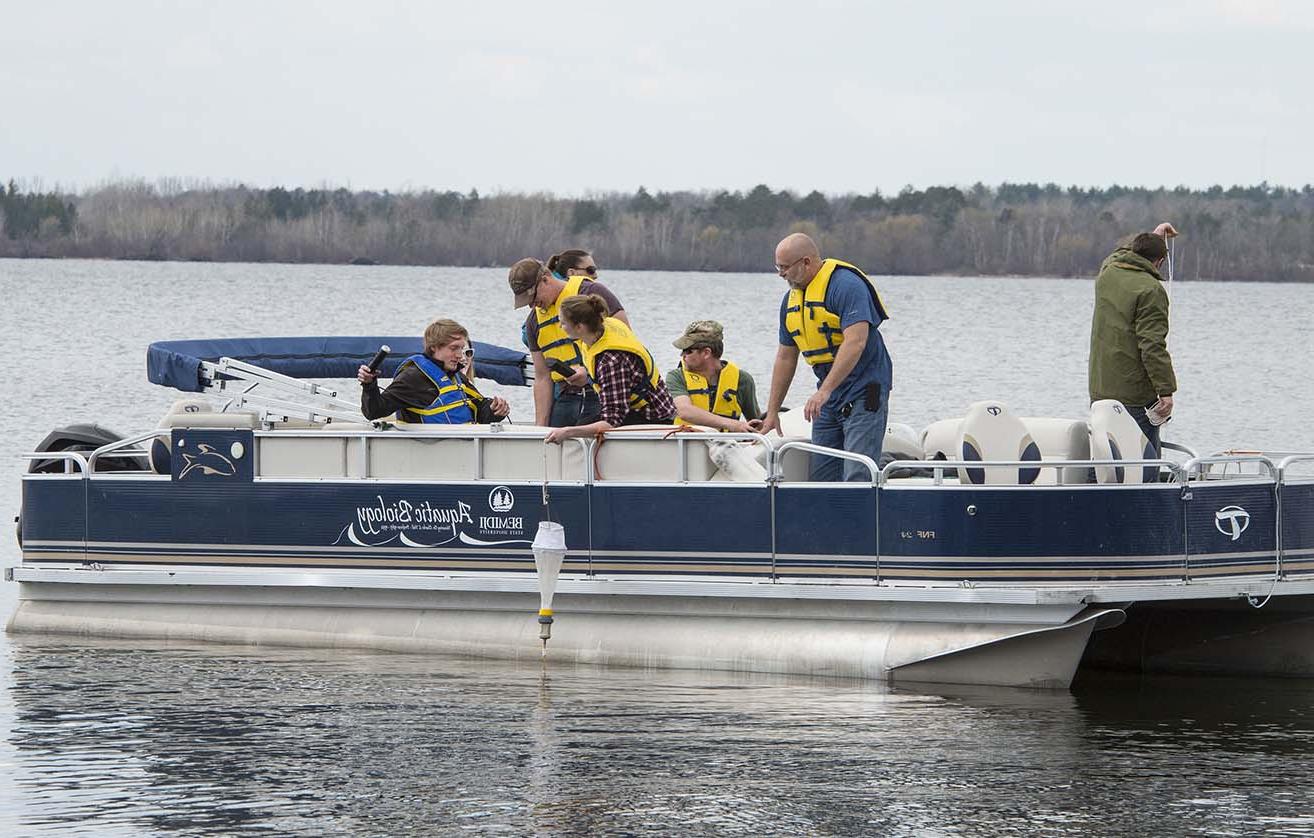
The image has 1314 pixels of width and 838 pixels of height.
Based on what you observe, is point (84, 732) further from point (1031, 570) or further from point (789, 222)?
point (789, 222)

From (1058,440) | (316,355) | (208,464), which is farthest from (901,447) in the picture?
(316,355)

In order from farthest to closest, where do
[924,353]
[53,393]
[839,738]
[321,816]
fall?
[924,353] < [53,393] < [839,738] < [321,816]

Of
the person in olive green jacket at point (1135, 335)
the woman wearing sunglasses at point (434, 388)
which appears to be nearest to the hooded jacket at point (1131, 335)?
the person in olive green jacket at point (1135, 335)

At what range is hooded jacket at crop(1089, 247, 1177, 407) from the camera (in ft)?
34.2

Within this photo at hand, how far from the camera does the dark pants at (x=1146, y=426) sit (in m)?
10.6

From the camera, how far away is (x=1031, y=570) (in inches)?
377

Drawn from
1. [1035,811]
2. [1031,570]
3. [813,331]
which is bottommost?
[1035,811]

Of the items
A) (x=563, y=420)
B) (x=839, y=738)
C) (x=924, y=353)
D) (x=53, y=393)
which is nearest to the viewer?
(x=839, y=738)

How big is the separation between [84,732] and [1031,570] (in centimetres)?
424

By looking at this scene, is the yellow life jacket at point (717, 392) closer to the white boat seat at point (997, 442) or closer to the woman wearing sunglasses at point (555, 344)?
the woman wearing sunglasses at point (555, 344)

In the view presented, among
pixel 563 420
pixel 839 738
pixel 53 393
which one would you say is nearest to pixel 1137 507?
pixel 839 738

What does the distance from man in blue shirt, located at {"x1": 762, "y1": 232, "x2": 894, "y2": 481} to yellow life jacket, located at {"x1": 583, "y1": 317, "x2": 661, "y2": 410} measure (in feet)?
2.06

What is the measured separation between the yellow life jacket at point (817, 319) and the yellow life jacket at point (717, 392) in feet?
2.50

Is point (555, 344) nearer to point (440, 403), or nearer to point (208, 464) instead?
point (440, 403)
